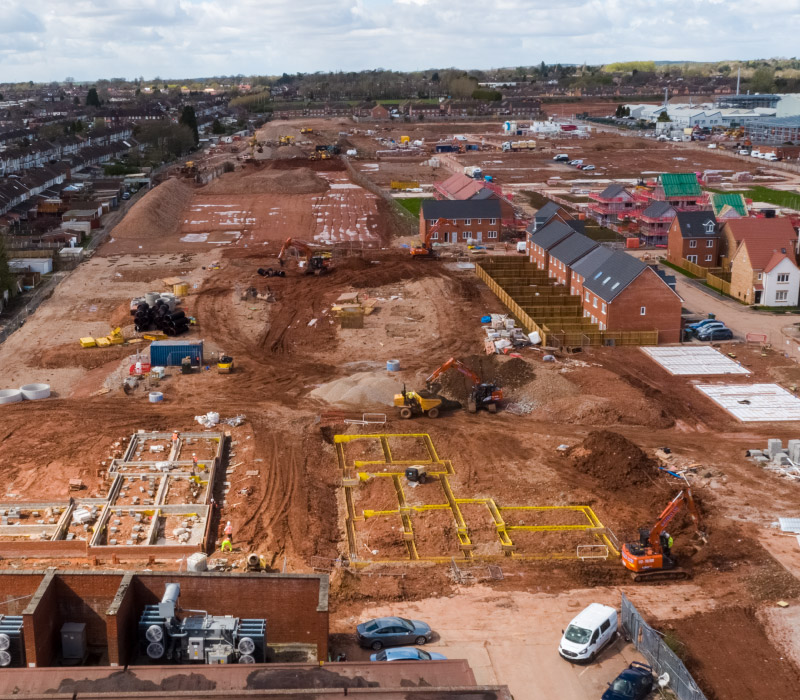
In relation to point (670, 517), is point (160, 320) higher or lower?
higher

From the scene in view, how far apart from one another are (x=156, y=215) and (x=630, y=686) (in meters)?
65.0

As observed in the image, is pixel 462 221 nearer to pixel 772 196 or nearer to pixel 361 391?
pixel 361 391

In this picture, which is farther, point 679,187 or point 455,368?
point 679,187

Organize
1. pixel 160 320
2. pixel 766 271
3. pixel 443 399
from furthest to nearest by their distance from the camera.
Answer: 1. pixel 766 271
2. pixel 160 320
3. pixel 443 399

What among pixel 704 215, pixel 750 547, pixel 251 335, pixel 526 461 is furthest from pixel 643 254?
pixel 750 547

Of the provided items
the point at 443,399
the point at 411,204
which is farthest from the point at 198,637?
the point at 411,204

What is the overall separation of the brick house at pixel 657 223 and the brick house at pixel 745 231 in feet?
25.3

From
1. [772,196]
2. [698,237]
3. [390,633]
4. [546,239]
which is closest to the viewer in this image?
[390,633]

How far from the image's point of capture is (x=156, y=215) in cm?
7594

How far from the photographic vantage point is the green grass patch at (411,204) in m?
83.6

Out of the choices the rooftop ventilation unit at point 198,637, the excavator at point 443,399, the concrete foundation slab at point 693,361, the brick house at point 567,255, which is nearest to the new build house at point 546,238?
the brick house at point 567,255

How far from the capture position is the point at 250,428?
34.0 m

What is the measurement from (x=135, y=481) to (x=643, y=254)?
44.7 metres

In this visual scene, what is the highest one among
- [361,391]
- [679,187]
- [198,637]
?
[679,187]
